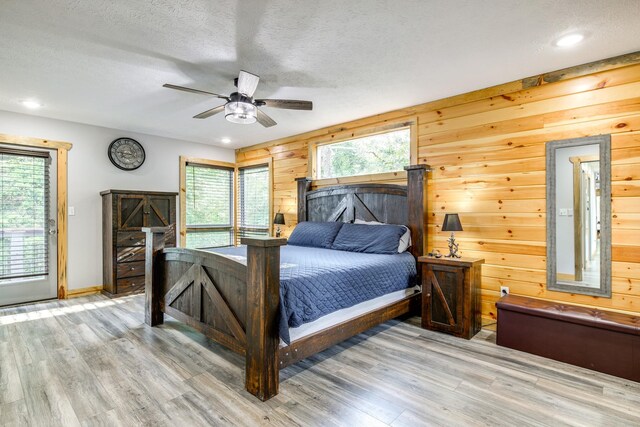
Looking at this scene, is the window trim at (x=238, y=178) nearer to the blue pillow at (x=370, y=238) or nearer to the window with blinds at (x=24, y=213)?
the blue pillow at (x=370, y=238)

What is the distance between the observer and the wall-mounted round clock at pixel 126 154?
5.07 meters

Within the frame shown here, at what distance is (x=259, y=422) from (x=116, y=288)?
3782 millimetres

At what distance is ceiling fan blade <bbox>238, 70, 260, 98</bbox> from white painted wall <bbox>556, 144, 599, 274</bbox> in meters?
2.89

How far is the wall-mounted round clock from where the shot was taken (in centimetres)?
507

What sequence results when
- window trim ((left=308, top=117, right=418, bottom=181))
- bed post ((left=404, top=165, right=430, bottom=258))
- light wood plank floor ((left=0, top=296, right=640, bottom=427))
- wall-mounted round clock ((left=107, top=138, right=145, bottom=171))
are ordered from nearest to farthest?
light wood plank floor ((left=0, top=296, right=640, bottom=427)) < bed post ((left=404, top=165, right=430, bottom=258)) < window trim ((left=308, top=117, right=418, bottom=181)) < wall-mounted round clock ((left=107, top=138, right=145, bottom=171))

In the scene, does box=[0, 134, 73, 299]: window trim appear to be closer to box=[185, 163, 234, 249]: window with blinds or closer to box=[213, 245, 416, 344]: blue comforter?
box=[185, 163, 234, 249]: window with blinds

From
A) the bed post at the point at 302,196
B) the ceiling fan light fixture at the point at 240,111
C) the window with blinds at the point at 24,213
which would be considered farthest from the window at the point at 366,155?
the window with blinds at the point at 24,213

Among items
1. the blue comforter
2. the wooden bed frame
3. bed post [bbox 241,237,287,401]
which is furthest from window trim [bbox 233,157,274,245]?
bed post [bbox 241,237,287,401]

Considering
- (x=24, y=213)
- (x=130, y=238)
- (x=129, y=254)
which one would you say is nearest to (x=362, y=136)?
(x=130, y=238)

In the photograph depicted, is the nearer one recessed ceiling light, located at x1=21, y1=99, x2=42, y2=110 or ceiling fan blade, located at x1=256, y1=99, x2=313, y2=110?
ceiling fan blade, located at x1=256, y1=99, x2=313, y2=110

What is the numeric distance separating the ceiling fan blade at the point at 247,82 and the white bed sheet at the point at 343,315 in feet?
6.87

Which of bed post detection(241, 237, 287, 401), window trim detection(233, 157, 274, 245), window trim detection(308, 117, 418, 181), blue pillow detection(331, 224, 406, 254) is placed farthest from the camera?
window trim detection(233, 157, 274, 245)

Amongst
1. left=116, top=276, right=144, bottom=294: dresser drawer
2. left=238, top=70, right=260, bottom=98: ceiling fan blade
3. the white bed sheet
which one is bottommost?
left=116, top=276, right=144, bottom=294: dresser drawer

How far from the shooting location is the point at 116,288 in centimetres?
463
